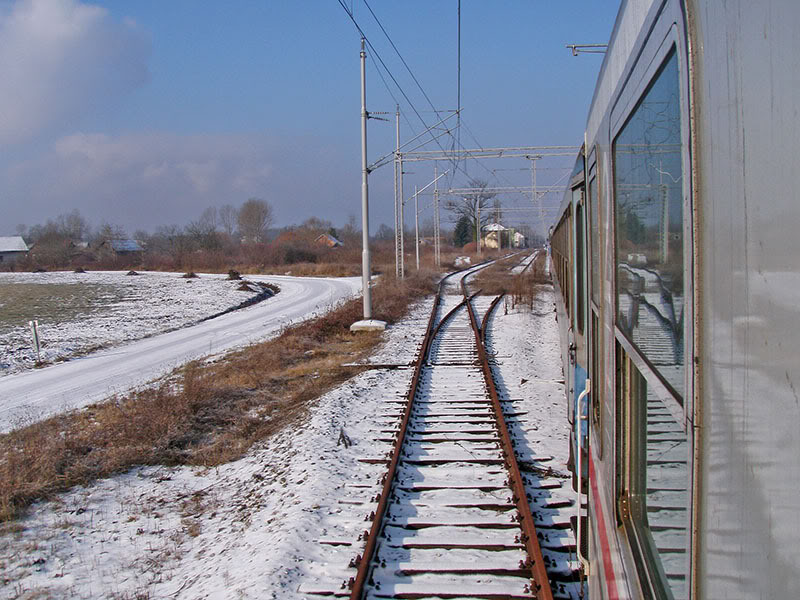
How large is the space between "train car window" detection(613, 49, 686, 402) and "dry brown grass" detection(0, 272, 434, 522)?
689 cm

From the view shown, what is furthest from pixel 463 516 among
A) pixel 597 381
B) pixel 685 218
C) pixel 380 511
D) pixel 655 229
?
pixel 685 218

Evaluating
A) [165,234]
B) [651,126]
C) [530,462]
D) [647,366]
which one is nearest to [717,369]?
[647,366]

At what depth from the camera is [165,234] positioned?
4857 inches

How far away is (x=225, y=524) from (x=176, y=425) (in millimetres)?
3511

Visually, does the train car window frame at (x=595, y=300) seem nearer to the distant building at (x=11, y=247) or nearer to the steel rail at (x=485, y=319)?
the steel rail at (x=485, y=319)

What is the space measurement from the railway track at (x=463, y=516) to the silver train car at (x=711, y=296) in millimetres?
2691

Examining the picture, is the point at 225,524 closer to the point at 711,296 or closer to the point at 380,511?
the point at 380,511

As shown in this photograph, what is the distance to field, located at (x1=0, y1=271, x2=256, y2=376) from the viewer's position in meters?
20.4

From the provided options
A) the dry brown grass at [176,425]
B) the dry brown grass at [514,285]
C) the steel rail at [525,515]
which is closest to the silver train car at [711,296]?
the steel rail at [525,515]

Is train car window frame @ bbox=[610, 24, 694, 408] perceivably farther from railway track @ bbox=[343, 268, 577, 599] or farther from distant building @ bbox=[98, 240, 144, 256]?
distant building @ bbox=[98, 240, 144, 256]

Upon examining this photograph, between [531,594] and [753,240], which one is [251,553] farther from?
[753,240]

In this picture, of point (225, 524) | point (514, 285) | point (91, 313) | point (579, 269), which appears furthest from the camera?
point (91, 313)

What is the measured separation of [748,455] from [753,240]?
1.09 ft

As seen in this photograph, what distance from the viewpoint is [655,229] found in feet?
5.83
